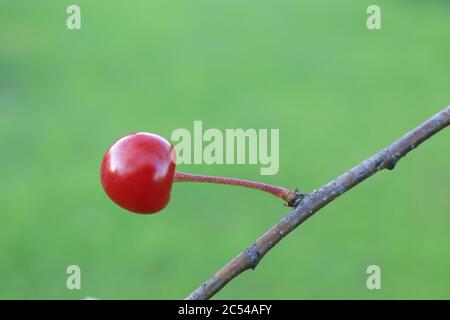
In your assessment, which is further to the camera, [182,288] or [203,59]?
[203,59]

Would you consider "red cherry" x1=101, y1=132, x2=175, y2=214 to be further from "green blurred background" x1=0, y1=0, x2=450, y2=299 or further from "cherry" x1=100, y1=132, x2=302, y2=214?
"green blurred background" x1=0, y1=0, x2=450, y2=299

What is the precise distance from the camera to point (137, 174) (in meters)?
0.55

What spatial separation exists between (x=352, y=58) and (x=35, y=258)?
11.0 feet

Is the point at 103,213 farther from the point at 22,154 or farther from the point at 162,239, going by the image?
the point at 22,154

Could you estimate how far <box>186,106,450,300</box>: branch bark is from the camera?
462 millimetres

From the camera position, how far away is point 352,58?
5.80 metres

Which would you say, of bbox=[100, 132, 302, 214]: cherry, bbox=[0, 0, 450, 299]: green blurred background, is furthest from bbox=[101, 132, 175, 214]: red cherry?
bbox=[0, 0, 450, 299]: green blurred background

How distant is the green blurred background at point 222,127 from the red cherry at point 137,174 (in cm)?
246

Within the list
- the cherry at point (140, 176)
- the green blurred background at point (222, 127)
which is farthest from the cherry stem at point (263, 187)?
the green blurred background at point (222, 127)

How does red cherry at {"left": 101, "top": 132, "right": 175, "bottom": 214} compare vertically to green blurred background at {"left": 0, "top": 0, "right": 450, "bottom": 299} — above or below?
below

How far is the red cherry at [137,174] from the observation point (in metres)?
0.55
